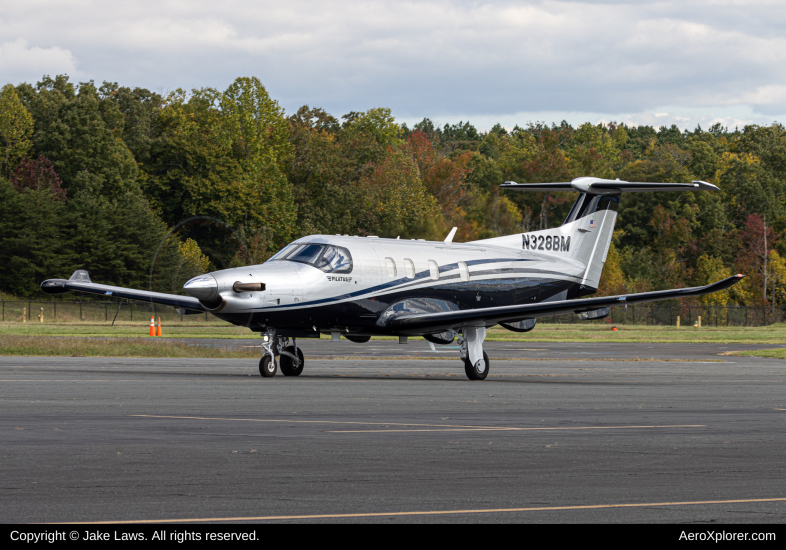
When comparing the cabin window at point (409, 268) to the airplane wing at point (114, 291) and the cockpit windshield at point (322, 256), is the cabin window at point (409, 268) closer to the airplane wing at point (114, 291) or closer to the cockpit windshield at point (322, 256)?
the cockpit windshield at point (322, 256)

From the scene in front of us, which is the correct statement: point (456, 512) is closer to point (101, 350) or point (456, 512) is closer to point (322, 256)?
point (322, 256)

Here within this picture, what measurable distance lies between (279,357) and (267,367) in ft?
3.56

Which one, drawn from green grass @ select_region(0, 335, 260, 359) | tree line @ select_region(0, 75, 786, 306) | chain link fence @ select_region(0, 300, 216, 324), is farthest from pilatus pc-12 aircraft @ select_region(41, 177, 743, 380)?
chain link fence @ select_region(0, 300, 216, 324)

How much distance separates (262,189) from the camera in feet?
310

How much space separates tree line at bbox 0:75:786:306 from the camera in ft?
273

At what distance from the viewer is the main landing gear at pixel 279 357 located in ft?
75.5

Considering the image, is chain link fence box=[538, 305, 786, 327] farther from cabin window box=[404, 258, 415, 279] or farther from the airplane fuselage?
cabin window box=[404, 258, 415, 279]

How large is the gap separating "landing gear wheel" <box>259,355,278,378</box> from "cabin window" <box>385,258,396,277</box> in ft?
12.3

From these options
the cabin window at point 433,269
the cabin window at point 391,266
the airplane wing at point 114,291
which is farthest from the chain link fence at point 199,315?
the cabin window at point 391,266

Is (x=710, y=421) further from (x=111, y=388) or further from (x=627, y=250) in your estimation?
(x=627, y=250)

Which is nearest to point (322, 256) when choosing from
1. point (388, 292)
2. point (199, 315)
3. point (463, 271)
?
point (388, 292)

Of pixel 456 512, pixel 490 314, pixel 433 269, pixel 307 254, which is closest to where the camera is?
pixel 456 512
